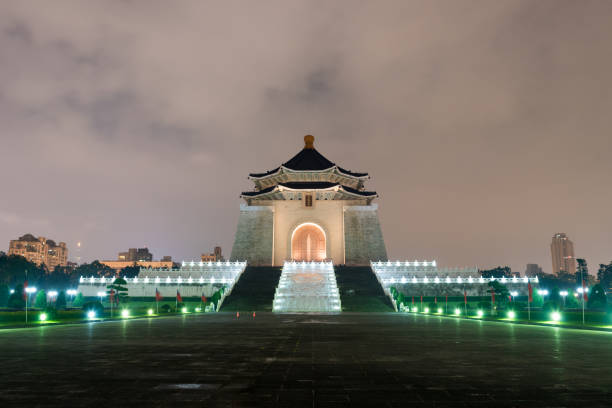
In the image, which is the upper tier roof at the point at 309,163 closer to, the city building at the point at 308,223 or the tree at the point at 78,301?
the city building at the point at 308,223

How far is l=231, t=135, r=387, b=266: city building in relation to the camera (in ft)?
158

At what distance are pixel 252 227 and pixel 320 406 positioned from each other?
45.0m

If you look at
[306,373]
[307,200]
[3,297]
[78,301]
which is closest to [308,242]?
[307,200]

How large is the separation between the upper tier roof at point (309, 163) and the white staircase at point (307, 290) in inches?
674

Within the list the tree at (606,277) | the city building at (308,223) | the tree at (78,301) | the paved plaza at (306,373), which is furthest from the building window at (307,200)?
the tree at (606,277)

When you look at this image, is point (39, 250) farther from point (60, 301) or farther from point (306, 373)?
point (306, 373)

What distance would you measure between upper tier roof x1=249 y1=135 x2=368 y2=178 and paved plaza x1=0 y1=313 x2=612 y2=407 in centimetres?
4143

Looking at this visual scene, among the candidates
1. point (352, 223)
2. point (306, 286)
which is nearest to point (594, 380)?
point (306, 286)

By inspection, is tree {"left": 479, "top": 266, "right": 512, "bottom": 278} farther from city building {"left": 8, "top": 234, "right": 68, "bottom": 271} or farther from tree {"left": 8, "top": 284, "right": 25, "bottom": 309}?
city building {"left": 8, "top": 234, "right": 68, "bottom": 271}

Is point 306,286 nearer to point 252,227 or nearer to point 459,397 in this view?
point 252,227

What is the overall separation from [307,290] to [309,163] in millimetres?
23998

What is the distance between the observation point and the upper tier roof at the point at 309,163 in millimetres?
51469

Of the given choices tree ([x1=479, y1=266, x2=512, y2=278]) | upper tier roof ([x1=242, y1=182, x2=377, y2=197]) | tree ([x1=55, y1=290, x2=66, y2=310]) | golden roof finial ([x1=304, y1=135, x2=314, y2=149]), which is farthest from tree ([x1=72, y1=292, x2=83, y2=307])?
tree ([x1=479, y1=266, x2=512, y2=278])

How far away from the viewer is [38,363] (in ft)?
24.0
